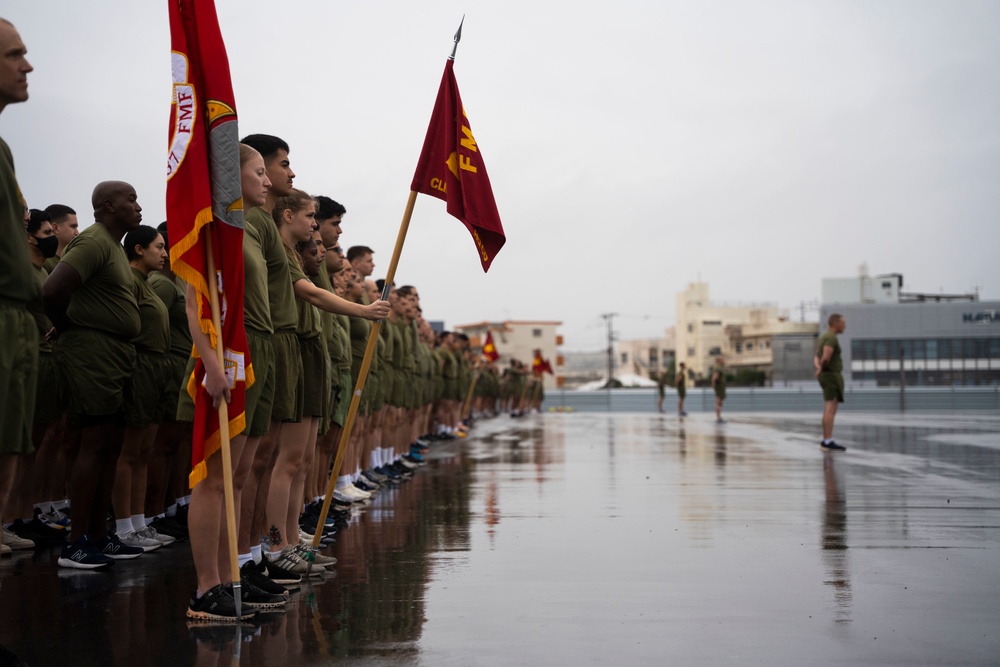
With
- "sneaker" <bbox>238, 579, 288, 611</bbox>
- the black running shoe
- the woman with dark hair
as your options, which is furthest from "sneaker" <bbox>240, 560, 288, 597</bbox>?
the black running shoe

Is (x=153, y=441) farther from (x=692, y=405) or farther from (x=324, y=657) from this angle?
(x=692, y=405)

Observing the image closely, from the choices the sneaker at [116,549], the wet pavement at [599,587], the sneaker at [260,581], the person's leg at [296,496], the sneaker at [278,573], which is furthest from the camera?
the sneaker at [116,549]

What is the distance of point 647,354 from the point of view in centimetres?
15962

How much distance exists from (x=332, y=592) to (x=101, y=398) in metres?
2.00

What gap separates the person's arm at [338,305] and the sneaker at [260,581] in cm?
133

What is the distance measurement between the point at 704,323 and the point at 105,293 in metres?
128

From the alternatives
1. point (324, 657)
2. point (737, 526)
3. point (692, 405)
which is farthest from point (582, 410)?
point (324, 657)

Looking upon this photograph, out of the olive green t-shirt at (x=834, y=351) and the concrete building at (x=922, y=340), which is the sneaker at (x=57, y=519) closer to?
the olive green t-shirt at (x=834, y=351)

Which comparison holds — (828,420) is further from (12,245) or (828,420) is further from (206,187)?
(12,245)

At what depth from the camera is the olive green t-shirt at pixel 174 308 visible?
736cm

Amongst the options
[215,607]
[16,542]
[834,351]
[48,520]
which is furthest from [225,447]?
[834,351]

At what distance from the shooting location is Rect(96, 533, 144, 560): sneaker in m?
6.16

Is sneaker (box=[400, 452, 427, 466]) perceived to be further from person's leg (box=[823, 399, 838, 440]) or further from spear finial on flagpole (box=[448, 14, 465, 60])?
spear finial on flagpole (box=[448, 14, 465, 60])

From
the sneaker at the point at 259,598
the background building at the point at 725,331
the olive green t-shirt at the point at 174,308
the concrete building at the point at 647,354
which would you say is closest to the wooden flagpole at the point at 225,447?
the sneaker at the point at 259,598
